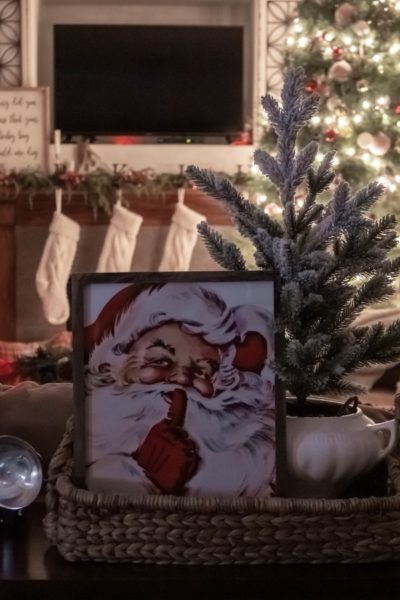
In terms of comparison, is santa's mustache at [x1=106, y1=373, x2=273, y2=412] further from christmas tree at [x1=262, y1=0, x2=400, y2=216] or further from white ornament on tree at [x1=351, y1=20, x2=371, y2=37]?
white ornament on tree at [x1=351, y1=20, x2=371, y2=37]

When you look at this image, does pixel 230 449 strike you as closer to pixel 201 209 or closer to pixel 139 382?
pixel 139 382

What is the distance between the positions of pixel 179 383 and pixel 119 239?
3505 millimetres

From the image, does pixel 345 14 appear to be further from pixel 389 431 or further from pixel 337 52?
pixel 389 431

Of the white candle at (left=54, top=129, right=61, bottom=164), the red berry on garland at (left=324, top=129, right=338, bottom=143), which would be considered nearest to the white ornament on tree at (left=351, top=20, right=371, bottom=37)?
the red berry on garland at (left=324, top=129, right=338, bottom=143)

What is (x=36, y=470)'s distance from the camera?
100 centimetres

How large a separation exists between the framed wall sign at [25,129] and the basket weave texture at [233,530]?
12.5 feet

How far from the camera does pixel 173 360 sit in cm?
92

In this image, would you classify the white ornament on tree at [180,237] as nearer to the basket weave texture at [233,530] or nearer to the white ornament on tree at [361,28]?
the white ornament on tree at [361,28]

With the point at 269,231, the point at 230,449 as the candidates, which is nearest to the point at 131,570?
the point at 230,449

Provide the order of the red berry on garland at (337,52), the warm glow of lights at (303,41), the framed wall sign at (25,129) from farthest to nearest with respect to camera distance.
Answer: the framed wall sign at (25,129) < the warm glow of lights at (303,41) < the red berry on garland at (337,52)

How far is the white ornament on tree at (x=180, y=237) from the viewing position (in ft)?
14.5

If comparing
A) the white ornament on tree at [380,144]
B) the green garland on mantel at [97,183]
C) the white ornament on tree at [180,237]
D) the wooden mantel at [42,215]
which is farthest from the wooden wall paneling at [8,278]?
the white ornament on tree at [380,144]

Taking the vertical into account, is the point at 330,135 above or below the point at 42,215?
above

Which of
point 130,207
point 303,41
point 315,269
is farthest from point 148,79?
point 315,269
